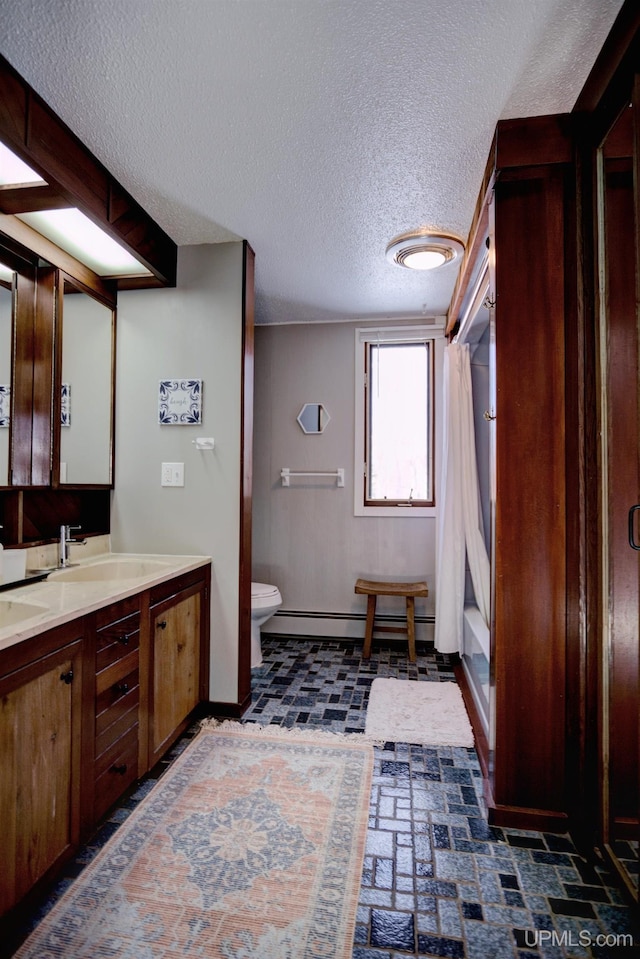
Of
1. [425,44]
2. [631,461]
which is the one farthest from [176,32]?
[631,461]

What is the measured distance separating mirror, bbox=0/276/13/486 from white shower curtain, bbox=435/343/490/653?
2.44m

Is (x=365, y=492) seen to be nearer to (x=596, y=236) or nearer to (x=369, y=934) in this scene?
(x=596, y=236)

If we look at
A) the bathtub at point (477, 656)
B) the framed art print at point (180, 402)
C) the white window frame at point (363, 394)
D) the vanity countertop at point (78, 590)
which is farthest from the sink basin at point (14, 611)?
the white window frame at point (363, 394)

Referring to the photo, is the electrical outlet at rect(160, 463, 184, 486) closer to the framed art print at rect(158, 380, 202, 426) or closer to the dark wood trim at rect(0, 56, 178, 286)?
the framed art print at rect(158, 380, 202, 426)

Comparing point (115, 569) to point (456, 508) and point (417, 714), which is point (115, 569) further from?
point (456, 508)

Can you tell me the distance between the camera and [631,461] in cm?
151

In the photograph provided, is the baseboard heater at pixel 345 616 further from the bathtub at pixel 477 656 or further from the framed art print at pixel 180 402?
the framed art print at pixel 180 402

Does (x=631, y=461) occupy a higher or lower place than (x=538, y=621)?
higher

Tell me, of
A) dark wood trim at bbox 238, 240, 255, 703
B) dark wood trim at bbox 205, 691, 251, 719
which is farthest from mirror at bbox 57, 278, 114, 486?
dark wood trim at bbox 205, 691, 251, 719

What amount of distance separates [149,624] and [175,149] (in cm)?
177

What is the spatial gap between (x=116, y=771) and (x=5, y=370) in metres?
1.56

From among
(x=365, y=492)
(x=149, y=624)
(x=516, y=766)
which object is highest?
(x=365, y=492)

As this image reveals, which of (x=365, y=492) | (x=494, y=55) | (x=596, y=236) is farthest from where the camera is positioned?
(x=365, y=492)

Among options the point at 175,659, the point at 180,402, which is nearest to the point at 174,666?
the point at 175,659
